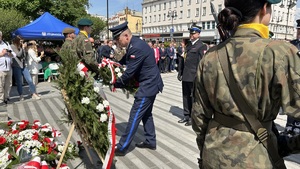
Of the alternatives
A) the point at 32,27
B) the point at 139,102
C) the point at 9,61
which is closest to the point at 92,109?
the point at 139,102

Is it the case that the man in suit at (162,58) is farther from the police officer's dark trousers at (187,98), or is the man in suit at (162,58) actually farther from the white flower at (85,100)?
the white flower at (85,100)

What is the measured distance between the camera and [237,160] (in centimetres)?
151

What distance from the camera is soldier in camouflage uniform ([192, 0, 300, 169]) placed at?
130cm

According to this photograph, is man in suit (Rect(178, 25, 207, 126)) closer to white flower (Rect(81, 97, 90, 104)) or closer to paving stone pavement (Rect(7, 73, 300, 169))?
paving stone pavement (Rect(7, 73, 300, 169))

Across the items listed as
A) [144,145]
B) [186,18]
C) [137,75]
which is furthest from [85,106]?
[186,18]

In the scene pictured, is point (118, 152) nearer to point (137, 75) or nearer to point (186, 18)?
point (137, 75)

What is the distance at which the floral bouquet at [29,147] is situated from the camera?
3131 mm

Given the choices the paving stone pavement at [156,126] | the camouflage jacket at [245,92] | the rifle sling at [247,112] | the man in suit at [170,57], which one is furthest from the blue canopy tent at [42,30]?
the rifle sling at [247,112]

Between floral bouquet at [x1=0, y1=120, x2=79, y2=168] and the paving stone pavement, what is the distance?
35 centimetres

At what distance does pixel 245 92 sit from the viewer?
142 cm

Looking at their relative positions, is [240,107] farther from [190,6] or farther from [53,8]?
[190,6]

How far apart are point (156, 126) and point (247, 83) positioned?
168 inches

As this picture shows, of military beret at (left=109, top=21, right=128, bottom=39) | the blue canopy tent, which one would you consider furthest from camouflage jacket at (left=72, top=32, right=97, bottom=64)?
the blue canopy tent

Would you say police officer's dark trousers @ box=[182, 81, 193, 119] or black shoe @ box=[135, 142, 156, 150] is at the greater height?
police officer's dark trousers @ box=[182, 81, 193, 119]
